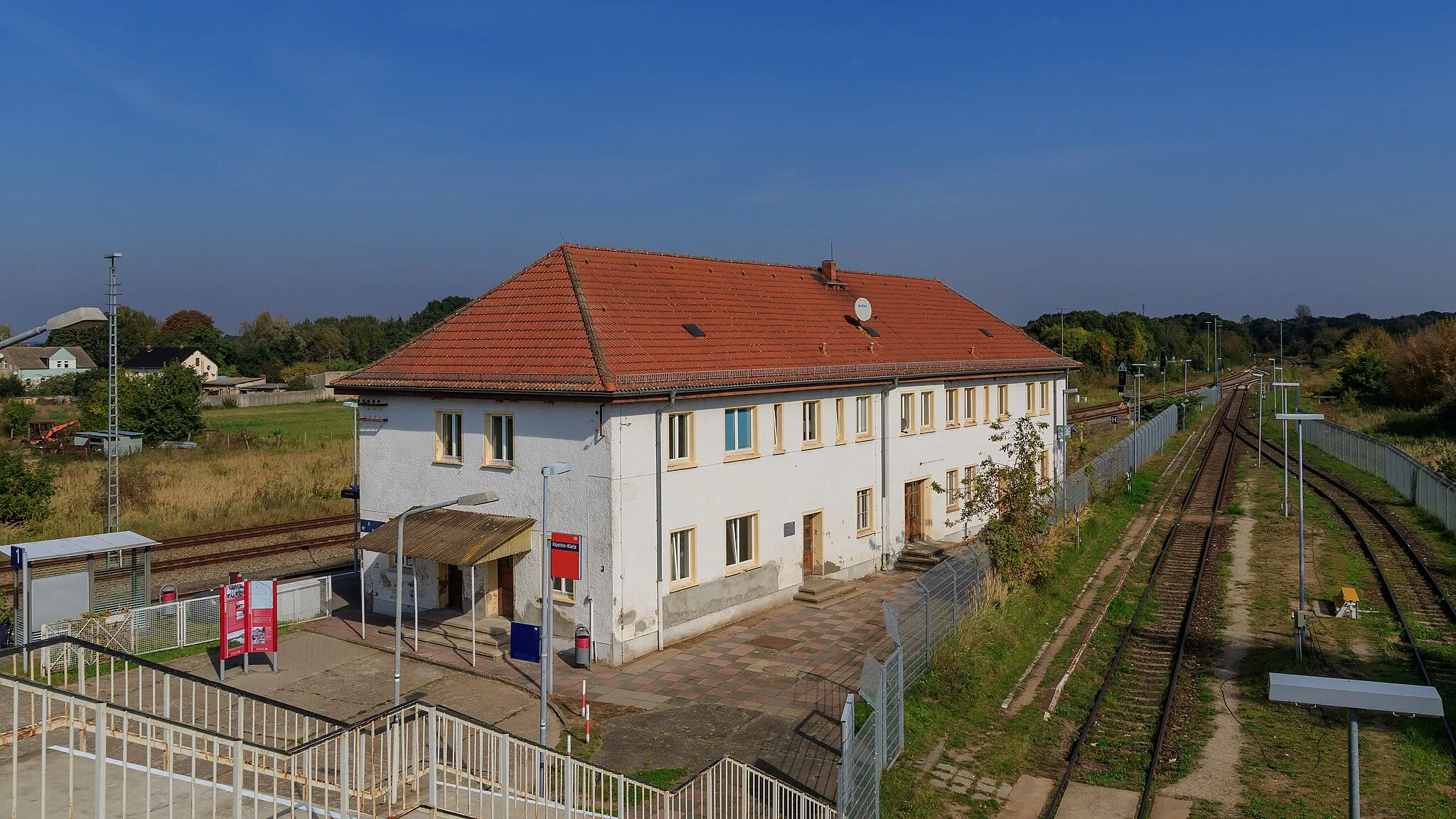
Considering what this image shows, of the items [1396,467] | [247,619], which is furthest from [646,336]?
[1396,467]

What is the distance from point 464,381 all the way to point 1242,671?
15921 mm

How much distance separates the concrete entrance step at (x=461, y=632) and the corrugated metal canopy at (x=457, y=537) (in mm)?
1595

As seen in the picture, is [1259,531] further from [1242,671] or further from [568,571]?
[568,571]

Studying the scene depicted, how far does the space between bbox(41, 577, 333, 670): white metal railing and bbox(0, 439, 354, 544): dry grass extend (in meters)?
11.1

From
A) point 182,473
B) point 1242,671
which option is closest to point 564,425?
point 1242,671

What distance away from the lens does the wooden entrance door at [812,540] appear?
23.9 metres

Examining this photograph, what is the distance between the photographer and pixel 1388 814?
40.3 feet

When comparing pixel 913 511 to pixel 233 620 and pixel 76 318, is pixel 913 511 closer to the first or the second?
pixel 233 620

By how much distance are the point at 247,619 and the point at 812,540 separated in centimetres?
1246

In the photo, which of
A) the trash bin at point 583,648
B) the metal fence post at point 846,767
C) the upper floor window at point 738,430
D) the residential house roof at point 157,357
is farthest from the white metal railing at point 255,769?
the residential house roof at point 157,357

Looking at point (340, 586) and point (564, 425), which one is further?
point (340, 586)

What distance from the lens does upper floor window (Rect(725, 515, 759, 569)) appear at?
21344 millimetres

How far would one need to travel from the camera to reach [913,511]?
2852 cm

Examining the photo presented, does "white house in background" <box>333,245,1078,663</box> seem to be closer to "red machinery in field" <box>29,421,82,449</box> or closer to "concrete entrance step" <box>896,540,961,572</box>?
"concrete entrance step" <box>896,540,961,572</box>
